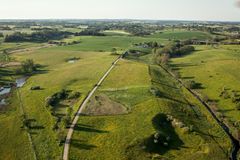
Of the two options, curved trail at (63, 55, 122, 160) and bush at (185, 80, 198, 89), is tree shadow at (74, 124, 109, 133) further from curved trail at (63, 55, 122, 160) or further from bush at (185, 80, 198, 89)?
bush at (185, 80, 198, 89)

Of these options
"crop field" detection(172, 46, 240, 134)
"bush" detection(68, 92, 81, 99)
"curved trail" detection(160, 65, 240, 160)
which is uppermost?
"bush" detection(68, 92, 81, 99)

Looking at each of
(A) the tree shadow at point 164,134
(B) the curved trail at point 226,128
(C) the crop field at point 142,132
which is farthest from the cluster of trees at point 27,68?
(A) the tree shadow at point 164,134

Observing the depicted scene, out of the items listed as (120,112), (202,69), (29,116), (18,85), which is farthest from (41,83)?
(202,69)

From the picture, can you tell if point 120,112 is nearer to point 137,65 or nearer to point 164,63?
point 137,65

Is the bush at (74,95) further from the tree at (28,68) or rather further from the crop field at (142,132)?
the tree at (28,68)

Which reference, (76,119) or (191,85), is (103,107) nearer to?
(76,119)

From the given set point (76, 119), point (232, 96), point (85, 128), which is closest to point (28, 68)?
point (76, 119)

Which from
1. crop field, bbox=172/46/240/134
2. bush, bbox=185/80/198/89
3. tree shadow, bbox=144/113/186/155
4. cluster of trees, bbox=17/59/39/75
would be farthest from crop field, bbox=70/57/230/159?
cluster of trees, bbox=17/59/39/75
